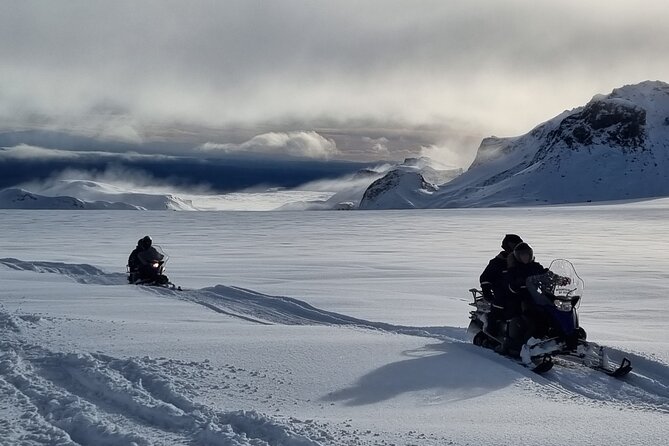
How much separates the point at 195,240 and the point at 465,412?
947 inches

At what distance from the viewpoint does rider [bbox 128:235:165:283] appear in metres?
13.3

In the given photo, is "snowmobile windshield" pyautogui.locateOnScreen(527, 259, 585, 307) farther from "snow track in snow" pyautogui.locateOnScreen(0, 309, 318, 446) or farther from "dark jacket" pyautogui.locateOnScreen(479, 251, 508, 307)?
"snow track in snow" pyautogui.locateOnScreen(0, 309, 318, 446)

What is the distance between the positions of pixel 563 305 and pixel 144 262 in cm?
854

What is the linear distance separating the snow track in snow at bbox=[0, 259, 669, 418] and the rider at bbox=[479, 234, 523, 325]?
511mm

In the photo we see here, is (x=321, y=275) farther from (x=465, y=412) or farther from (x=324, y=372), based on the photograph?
(x=465, y=412)

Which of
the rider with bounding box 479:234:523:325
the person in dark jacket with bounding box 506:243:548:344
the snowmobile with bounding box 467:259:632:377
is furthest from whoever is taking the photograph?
the rider with bounding box 479:234:523:325

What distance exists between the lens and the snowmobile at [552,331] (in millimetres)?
6867

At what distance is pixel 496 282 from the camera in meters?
7.97

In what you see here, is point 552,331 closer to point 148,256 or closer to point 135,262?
point 148,256

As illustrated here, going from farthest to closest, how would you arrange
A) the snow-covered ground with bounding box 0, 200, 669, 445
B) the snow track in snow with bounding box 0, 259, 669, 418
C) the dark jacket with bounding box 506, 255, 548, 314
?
the dark jacket with bounding box 506, 255, 548, 314 → the snow track in snow with bounding box 0, 259, 669, 418 → the snow-covered ground with bounding box 0, 200, 669, 445

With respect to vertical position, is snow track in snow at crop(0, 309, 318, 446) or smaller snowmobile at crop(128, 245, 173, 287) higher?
smaller snowmobile at crop(128, 245, 173, 287)

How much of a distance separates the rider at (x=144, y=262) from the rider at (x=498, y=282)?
23.8 ft

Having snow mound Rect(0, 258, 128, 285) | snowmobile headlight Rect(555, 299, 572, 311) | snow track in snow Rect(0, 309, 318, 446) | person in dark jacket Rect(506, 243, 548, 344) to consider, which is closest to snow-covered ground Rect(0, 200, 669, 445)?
snow track in snow Rect(0, 309, 318, 446)

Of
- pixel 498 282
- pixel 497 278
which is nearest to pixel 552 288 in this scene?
pixel 498 282
